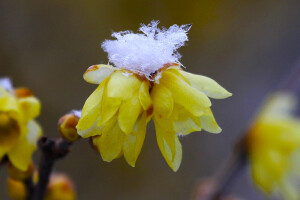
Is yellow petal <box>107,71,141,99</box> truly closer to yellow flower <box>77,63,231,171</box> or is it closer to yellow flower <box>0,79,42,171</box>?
yellow flower <box>77,63,231,171</box>

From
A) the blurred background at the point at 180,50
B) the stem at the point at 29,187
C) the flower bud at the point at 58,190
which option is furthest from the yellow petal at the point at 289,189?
the blurred background at the point at 180,50

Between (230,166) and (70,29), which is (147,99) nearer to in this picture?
(230,166)

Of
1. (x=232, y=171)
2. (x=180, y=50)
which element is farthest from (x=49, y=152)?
(x=180, y=50)

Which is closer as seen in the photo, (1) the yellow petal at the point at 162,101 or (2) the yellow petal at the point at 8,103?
(1) the yellow petal at the point at 162,101

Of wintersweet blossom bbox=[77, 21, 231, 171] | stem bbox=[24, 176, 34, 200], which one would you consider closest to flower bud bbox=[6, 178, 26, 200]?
stem bbox=[24, 176, 34, 200]

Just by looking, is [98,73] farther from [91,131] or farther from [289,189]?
[289,189]

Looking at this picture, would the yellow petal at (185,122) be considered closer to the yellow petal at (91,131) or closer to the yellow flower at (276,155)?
the yellow petal at (91,131)
